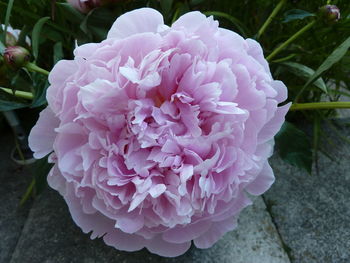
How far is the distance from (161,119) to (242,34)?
0.27 m

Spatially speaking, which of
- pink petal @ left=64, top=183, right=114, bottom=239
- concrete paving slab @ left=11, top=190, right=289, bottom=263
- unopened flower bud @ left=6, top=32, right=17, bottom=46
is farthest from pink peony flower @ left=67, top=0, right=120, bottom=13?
concrete paving slab @ left=11, top=190, right=289, bottom=263

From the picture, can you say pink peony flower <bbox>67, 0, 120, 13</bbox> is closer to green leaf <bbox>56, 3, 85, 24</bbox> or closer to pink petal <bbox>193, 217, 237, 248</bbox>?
green leaf <bbox>56, 3, 85, 24</bbox>

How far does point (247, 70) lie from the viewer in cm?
36

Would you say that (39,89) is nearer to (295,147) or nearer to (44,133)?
(44,133)

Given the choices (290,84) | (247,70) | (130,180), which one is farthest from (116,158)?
(290,84)

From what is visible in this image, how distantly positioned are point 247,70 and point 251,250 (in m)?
0.35

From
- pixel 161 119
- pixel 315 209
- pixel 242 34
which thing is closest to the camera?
pixel 161 119

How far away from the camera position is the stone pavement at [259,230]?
60 cm

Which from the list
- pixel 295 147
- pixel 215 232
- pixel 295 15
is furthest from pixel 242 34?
pixel 215 232

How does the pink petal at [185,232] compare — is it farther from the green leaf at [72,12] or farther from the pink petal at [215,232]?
the green leaf at [72,12]

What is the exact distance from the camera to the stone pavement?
23.6 inches

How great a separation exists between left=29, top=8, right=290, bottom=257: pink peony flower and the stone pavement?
0.26 m

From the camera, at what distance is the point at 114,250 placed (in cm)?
60

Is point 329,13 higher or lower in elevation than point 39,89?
higher
